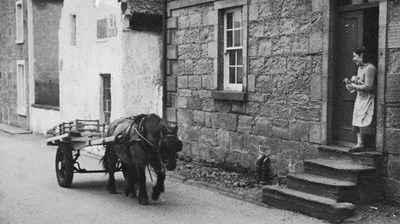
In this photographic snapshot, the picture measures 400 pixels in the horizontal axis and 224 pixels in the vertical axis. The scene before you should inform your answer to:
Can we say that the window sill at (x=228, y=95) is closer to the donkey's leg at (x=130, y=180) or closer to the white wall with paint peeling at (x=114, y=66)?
the white wall with paint peeling at (x=114, y=66)

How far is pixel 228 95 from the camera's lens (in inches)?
497

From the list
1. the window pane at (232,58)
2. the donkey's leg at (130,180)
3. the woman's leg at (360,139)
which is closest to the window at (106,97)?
the window pane at (232,58)

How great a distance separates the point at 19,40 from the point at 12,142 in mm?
6556

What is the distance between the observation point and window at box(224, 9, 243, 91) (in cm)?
1272

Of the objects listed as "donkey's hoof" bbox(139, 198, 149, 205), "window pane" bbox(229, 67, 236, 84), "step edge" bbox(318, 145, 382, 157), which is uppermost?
"window pane" bbox(229, 67, 236, 84)

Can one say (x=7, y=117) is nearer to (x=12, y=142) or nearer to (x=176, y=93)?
(x=12, y=142)

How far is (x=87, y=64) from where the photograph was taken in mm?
17406

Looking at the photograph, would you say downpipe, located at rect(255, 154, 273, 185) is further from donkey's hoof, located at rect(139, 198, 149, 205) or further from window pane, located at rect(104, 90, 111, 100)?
window pane, located at rect(104, 90, 111, 100)

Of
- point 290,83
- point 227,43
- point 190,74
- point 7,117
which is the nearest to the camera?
point 290,83

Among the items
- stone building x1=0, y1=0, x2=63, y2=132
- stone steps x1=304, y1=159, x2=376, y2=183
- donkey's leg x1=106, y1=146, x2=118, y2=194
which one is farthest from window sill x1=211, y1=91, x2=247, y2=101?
stone building x1=0, y1=0, x2=63, y2=132

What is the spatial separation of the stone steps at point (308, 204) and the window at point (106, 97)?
801 cm

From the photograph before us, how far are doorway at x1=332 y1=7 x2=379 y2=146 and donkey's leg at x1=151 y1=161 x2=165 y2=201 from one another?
10.6 feet

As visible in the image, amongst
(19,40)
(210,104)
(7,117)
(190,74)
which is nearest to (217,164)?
(210,104)

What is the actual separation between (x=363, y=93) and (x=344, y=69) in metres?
0.81
